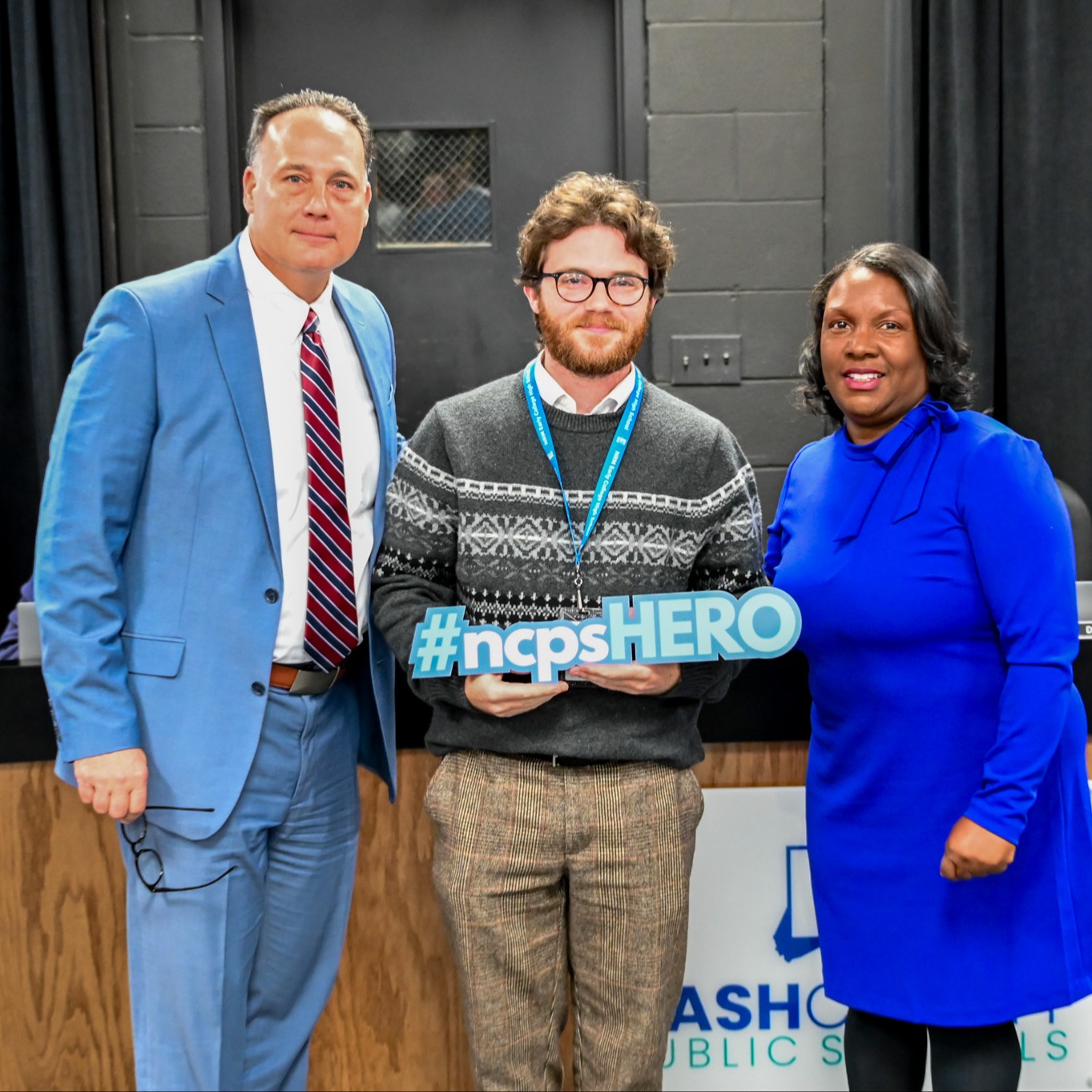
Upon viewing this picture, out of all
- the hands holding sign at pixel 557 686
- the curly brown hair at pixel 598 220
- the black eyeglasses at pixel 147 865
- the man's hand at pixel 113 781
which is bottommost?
the black eyeglasses at pixel 147 865

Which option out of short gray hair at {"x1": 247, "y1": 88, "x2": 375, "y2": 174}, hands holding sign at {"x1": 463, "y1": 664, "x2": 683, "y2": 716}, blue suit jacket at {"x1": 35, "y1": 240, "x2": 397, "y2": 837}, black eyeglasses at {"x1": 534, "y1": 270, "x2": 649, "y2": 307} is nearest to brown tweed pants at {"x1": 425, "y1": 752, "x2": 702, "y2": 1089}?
hands holding sign at {"x1": 463, "y1": 664, "x2": 683, "y2": 716}

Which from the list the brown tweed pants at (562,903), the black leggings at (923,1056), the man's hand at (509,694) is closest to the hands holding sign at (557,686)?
the man's hand at (509,694)

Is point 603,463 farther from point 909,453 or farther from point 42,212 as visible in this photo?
point 42,212

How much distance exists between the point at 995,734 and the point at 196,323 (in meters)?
1.16

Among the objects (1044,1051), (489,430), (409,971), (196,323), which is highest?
(196,323)

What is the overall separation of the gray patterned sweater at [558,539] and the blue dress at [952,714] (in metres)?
0.17

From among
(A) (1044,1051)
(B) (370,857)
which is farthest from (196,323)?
(A) (1044,1051)

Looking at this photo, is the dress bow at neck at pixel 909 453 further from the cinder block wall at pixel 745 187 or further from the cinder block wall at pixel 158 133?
the cinder block wall at pixel 158 133

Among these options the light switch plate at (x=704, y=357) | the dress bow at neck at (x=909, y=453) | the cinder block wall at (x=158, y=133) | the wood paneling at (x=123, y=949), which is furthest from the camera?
the light switch plate at (x=704, y=357)

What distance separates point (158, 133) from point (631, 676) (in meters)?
2.64

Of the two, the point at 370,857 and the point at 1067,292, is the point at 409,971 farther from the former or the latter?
the point at 1067,292

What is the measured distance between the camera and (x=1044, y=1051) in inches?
71.5

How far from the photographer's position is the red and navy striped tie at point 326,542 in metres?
1.53

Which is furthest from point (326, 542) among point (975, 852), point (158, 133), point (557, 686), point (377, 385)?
point (158, 133)
